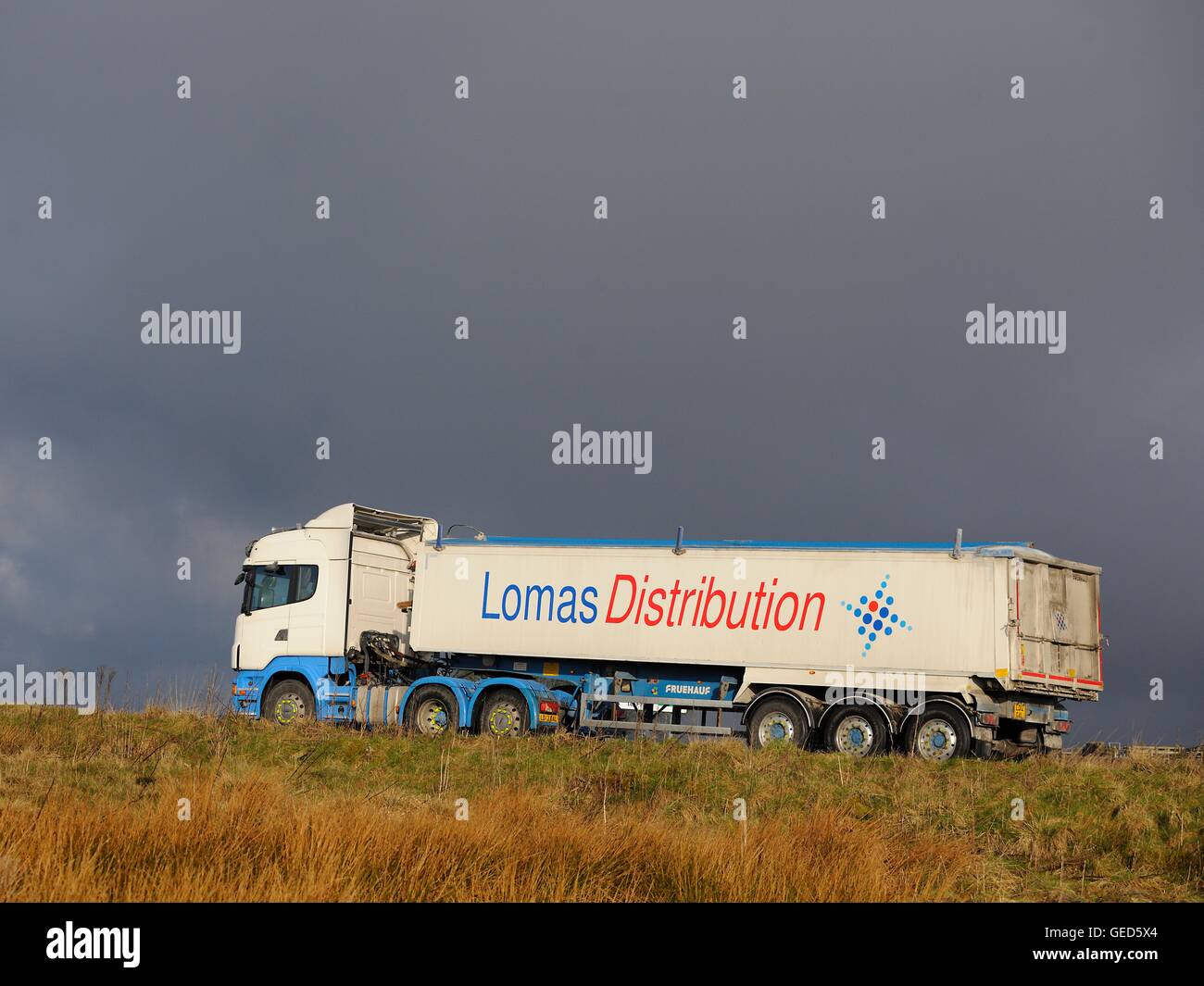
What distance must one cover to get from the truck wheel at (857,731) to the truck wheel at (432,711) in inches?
302

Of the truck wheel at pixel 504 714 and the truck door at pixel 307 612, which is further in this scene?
the truck door at pixel 307 612

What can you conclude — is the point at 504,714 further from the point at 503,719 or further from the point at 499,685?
the point at 499,685

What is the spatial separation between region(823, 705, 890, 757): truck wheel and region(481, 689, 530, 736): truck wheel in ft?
20.3

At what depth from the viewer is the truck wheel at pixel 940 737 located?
23.7 metres

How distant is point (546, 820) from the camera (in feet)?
45.1

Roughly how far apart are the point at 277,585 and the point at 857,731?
13305mm

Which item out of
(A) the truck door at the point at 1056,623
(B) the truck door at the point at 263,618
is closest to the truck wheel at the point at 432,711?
(B) the truck door at the point at 263,618

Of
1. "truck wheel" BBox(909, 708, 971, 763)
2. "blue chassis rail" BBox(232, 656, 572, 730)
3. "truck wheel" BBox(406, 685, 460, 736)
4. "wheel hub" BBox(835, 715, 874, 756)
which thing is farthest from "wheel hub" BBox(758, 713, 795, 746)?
"truck wheel" BBox(406, 685, 460, 736)

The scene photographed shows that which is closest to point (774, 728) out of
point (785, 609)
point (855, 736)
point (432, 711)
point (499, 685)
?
point (855, 736)

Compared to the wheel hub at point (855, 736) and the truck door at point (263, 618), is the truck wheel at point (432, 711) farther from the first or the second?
the wheel hub at point (855, 736)

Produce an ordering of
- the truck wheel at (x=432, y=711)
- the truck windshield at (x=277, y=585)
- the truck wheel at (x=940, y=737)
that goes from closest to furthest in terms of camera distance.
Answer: the truck wheel at (x=940, y=737), the truck wheel at (x=432, y=711), the truck windshield at (x=277, y=585)

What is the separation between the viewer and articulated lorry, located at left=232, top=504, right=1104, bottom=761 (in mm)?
24219

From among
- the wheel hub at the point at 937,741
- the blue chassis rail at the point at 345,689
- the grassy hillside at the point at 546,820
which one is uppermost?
the blue chassis rail at the point at 345,689
